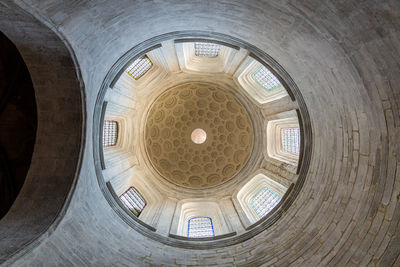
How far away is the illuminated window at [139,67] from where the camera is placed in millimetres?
11727

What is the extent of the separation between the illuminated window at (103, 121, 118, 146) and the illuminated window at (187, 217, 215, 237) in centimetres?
634

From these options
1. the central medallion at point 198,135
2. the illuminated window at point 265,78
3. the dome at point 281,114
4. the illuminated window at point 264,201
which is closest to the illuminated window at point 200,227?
the dome at point 281,114

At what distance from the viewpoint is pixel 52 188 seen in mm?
6566

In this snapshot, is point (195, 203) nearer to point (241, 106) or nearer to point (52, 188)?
point (241, 106)

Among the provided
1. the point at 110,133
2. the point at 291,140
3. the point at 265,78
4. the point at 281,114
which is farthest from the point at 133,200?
the point at 265,78

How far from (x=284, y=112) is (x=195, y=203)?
765 cm

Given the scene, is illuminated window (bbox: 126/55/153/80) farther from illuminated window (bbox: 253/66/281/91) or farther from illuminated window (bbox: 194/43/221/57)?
illuminated window (bbox: 253/66/281/91)

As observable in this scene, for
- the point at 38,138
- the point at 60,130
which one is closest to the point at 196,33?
the point at 60,130

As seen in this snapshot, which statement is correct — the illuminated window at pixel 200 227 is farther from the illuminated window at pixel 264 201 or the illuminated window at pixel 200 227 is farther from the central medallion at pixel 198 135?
the central medallion at pixel 198 135

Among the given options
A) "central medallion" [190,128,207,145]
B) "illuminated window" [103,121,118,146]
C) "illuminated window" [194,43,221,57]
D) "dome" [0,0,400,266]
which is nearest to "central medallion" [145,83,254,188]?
"central medallion" [190,128,207,145]

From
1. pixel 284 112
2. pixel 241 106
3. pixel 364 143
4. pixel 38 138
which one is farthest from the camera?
pixel 241 106

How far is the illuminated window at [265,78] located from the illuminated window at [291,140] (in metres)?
2.61

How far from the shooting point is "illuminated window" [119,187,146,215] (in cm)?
1150

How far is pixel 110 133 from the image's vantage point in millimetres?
11875
